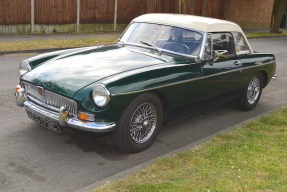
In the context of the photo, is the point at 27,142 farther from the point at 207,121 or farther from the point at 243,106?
the point at 243,106

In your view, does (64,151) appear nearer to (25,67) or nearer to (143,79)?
(143,79)

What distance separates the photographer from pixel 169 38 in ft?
20.0

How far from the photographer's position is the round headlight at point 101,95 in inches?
177

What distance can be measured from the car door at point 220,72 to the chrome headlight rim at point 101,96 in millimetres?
1880

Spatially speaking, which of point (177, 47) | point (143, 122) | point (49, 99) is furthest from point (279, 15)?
point (49, 99)

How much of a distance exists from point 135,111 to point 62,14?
15845mm

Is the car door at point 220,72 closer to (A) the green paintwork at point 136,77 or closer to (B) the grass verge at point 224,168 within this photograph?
(A) the green paintwork at point 136,77

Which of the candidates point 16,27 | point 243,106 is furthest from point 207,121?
point 16,27

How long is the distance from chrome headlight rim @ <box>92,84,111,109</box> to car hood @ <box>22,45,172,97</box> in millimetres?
224

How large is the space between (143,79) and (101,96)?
2.09ft

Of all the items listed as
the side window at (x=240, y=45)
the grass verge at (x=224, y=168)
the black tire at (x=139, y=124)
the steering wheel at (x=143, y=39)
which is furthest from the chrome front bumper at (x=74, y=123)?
the side window at (x=240, y=45)

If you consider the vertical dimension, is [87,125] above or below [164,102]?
below

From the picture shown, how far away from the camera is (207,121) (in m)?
6.62

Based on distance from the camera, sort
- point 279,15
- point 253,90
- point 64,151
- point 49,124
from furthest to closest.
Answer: point 279,15, point 253,90, point 64,151, point 49,124
